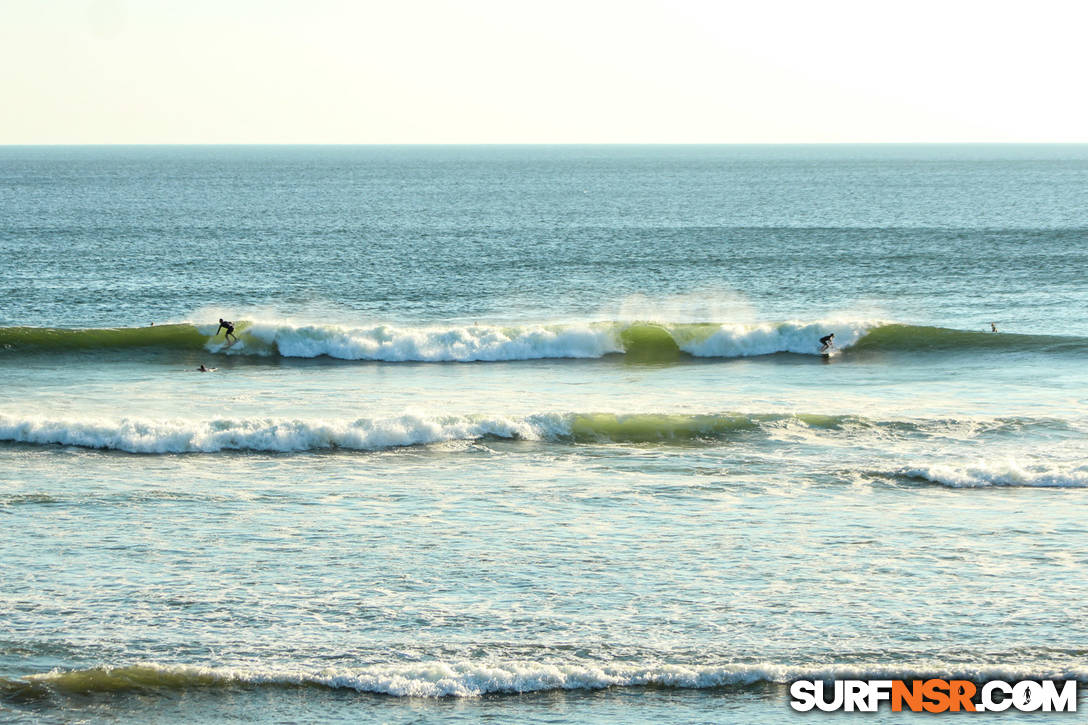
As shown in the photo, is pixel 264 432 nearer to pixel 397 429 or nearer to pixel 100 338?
pixel 397 429

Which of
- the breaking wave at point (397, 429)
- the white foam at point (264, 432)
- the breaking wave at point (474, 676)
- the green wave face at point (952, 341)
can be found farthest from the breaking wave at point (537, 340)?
the breaking wave at point (474, 676)

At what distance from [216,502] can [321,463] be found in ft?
11.5

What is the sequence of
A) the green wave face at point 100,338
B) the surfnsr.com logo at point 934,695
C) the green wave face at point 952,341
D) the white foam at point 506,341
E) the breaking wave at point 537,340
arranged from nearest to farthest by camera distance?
the surfnsr.com logo at point 934,695 → the green wave face at point 952,341 → the breaking wave at point 537,340 → the white foam at point 506,341 → the green wave face at point 100,338

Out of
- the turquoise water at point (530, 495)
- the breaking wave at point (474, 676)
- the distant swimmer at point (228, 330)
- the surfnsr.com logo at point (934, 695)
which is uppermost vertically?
the distant swimmer at point (228, 330)

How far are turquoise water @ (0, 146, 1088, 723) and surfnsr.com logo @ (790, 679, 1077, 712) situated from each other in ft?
0.79

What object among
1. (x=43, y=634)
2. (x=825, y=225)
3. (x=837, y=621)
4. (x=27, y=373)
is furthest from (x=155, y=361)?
(x=825, y=225)

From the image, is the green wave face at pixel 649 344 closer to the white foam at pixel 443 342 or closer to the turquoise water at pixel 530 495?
the turquoise water at pixel 530 495

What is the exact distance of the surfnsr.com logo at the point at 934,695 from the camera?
1298 cm

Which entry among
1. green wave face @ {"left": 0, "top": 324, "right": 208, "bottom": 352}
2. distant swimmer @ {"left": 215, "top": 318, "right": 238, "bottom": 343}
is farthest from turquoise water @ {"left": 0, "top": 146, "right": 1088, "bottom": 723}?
distant swimmer @ {"left": 215, "top": 318, "right": 238, "bottom": 343}

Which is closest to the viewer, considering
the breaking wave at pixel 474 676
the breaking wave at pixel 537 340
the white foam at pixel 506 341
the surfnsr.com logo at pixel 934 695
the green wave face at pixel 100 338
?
the surfnsr.com logo at pixel 934 695

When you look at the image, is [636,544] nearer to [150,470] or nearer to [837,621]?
[837,621]

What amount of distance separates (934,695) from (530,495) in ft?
30.8

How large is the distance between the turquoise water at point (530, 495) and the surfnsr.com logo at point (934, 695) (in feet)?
0.79

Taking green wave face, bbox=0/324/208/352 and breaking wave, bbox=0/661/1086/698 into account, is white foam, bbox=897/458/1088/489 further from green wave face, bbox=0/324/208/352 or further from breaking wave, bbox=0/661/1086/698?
green wave face, bbox=0/324/208/352
